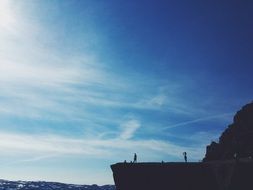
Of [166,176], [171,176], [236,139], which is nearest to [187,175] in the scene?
[171,176]

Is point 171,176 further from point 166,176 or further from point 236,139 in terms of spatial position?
point 236,139

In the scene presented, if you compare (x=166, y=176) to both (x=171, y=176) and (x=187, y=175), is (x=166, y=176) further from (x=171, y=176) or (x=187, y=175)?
(x=187, y=175)

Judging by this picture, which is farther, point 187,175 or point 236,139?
point 236,139

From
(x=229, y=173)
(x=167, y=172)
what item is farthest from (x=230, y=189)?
(x=167, y=172)

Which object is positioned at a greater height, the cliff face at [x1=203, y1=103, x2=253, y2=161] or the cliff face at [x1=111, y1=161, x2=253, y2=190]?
the cliff face at [x1=203, y1=103, x2=253, y2=161]

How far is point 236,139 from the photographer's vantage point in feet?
206

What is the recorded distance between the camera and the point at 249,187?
901 inches

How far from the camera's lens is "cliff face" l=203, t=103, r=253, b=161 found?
60.0m

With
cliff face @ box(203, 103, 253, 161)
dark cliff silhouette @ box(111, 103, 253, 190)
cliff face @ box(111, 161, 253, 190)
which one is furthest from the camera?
cliff face @ box(203, 103, 253, 161)

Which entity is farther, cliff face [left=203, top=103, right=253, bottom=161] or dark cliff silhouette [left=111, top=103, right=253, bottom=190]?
cliff face [left=203, top=103, right=253, bottom=161]

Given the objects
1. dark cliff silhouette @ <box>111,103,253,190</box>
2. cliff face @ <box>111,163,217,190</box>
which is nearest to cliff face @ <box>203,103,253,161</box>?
dark cliff silhouette @ <box>111,103,253,190</box>

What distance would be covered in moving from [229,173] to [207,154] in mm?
45213

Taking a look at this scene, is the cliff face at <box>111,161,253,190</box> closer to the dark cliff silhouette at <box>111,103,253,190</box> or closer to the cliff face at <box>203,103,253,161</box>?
the dark cliff silhouette at <box>111,103,253,190</box>

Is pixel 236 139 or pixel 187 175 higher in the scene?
pixel 236 139
